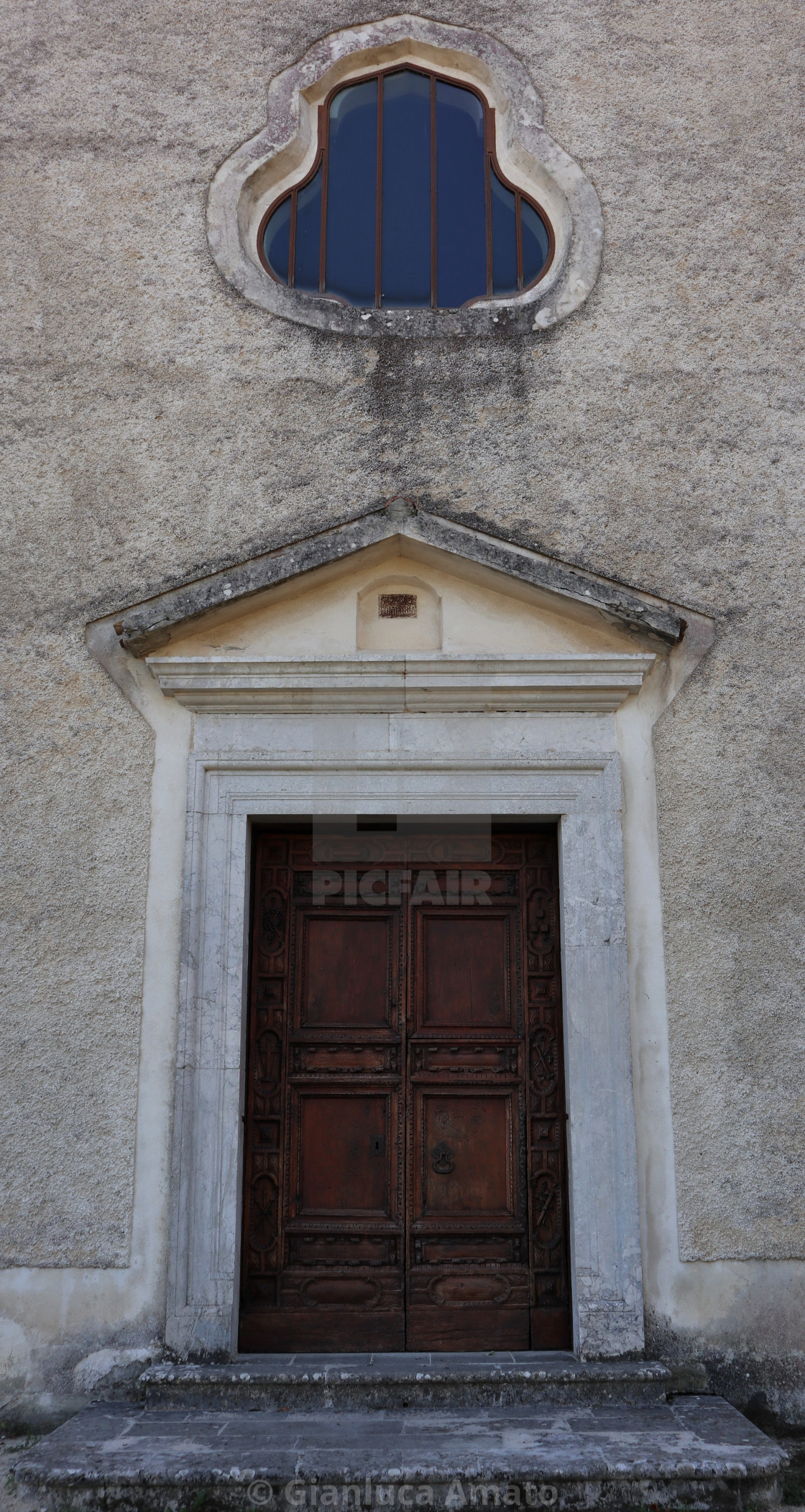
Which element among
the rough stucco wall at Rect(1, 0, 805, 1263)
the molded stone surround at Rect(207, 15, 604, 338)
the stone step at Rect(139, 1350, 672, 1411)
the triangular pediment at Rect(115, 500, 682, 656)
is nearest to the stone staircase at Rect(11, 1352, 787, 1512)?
the stone step at Rect(139, 1350, 672, 1411)

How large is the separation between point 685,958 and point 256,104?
3888 millimetres

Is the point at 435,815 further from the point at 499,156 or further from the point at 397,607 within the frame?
the point at 499,156

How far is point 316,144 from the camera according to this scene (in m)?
5.15

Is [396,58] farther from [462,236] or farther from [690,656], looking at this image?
[690,656]

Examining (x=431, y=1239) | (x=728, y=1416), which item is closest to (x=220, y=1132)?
(x=431, y=1239)

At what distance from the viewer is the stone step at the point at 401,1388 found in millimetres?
3719

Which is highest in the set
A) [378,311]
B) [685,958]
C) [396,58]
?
[396,58]

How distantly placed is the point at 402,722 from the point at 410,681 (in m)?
0.15

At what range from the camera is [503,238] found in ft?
16.7

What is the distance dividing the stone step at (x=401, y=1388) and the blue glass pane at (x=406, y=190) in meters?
4.01

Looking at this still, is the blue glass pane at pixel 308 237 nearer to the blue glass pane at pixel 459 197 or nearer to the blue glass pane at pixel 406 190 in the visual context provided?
the blue glass pane at pixel 406 190

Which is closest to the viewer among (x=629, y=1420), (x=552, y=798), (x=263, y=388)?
(x=629, y=1420)

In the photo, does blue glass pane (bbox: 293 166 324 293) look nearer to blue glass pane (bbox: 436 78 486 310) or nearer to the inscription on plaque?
blue glass pane (bbox: 436 78 486 310)

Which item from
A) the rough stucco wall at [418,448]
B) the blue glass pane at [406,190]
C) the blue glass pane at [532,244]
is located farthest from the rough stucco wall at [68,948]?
the blue glass pane at [532,244]
